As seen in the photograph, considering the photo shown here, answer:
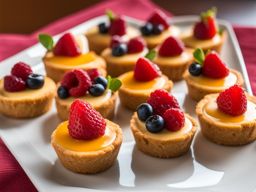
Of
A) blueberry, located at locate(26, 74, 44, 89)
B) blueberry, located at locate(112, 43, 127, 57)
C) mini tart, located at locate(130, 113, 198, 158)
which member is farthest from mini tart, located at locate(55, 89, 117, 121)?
blueberry, located at locate(112, 43, 127, 57)

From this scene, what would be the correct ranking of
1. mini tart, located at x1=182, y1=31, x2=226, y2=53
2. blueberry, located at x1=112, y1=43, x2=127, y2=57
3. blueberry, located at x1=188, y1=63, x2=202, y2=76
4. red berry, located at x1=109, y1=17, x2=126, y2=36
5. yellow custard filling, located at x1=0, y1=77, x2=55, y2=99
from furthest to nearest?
red berry, located at x1=109, y1=17, x2=126, y2=36 → mini tart, located at x1=182, y1=31, x2=226, y2=53 → blueberry, located at x1=112, y1=43, x2=127, y2=57 → blueberry, located at x1=188, y1=63, x2=202, y2=76 → yellow custard filling, located at x1=0, y1=77, x2=55, y2=99

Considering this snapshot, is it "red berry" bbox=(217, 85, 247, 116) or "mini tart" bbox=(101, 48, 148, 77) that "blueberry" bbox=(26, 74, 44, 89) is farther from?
"red berry" bbox=(217, 85, 247, 116)

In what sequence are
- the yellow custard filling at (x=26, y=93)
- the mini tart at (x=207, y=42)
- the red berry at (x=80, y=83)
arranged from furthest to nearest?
the mini tart at (x=207, y=42)
the yellow custard filling at (x=26, y=93)
the red berry at (x=80, y=83)

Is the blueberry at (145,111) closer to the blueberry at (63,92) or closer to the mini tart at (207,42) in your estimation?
the blueberry at (63,92)

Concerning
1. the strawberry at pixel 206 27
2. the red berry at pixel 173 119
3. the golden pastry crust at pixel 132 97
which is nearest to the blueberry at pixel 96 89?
the golden pastry crust at pixel 132 97

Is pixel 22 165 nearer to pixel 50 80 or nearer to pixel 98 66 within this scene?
pixel 50 80

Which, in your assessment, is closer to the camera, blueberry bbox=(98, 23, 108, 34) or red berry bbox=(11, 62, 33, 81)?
red berry bbox=(11, 62, 33, 81)

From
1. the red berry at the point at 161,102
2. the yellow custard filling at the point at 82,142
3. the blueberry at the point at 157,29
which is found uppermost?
the red berry at the point at 161,102
